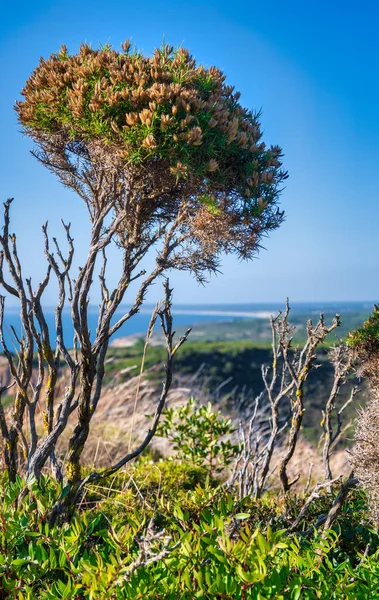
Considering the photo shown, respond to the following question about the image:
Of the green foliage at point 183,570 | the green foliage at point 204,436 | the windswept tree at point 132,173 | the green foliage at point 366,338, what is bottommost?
the green foliage at point 204,436

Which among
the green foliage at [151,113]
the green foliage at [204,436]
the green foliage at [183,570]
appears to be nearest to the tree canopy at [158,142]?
the green foliage at [151,113]

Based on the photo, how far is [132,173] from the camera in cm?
274

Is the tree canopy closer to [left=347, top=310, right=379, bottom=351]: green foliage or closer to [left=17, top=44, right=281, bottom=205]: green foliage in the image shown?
[left=17, top=44, right=281, bottom=205]: green foliage

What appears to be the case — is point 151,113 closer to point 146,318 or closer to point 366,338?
point 366,338

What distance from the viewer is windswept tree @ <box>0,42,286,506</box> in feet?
8.50

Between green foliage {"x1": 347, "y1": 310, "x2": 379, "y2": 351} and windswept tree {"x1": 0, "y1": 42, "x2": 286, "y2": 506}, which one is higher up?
windswept tree {"x1": 0, "y1": 42, "x2": 286, "y2": 506}

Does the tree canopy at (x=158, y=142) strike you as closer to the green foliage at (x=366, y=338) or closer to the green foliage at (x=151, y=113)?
the green foliage at (x=151, y=113)

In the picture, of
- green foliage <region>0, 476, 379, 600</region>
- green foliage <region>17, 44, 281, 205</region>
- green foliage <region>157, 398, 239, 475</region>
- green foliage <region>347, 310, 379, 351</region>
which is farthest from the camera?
green foliage <region>157, 398, 239, 475</region>

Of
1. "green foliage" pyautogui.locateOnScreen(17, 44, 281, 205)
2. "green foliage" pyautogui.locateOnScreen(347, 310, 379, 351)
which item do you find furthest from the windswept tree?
"green foliage" pyautogui.locateOnScreen(347, 310, 379, 351)

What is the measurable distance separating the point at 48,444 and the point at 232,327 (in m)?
29.8

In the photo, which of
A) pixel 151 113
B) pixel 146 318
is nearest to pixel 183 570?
pixel 151 113

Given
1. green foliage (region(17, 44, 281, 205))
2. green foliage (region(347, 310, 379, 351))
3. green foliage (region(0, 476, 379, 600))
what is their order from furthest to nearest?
green foliage (region(347, 310, 379, 351)) < green foliage (region(17, 44, 281, 205)) < green foliage (region(0, 476, 379, 600))

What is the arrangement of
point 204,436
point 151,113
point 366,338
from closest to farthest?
point 151,113, point 366,338, point 204,436

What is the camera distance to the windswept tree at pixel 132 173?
102 inches
